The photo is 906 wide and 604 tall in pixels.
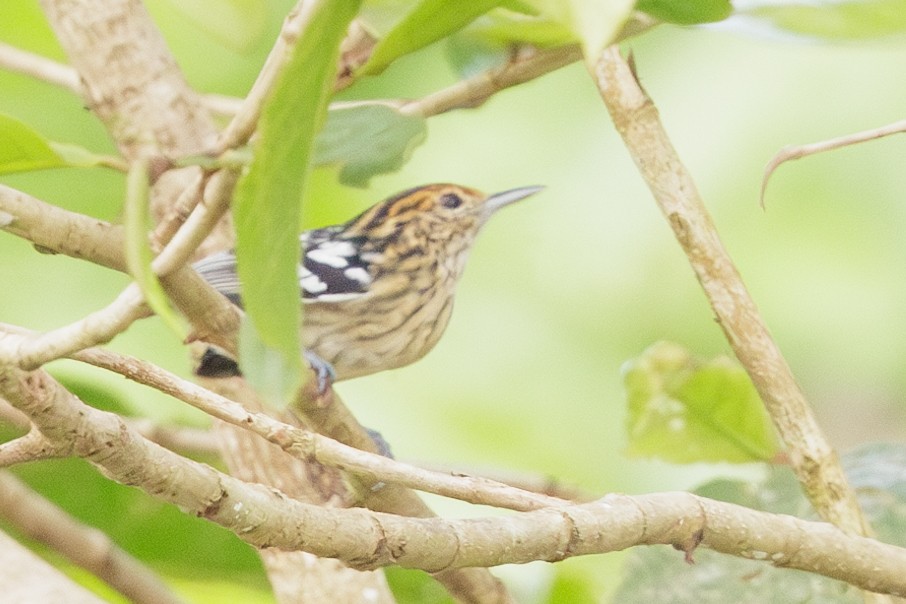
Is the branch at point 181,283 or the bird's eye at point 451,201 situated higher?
the bird's eye at point 451,201

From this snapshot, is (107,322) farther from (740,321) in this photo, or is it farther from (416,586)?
(416,586)

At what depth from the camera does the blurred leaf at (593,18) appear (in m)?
0.37

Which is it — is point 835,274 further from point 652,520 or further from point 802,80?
point 652,520

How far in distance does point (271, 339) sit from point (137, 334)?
1.22 meters

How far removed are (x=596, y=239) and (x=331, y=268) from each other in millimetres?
449

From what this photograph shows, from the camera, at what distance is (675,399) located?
115 centimetres

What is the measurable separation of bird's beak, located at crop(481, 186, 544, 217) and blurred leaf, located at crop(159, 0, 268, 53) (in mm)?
741

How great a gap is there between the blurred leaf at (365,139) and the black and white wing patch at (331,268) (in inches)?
24.0

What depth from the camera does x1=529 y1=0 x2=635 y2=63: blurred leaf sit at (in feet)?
1.22

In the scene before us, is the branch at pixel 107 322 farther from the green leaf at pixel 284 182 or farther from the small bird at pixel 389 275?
the small bird at pixel 389 275

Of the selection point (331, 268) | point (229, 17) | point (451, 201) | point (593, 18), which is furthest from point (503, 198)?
point (593, 18)

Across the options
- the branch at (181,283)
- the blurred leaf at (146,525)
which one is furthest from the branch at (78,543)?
the branch at (181,283)

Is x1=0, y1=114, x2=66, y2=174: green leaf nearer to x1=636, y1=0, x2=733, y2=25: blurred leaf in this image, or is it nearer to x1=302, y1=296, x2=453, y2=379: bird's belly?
x1=636, y1=0, x2=733, y2=25: blurred leaf

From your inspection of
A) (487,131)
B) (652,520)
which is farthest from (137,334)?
(652,520)
